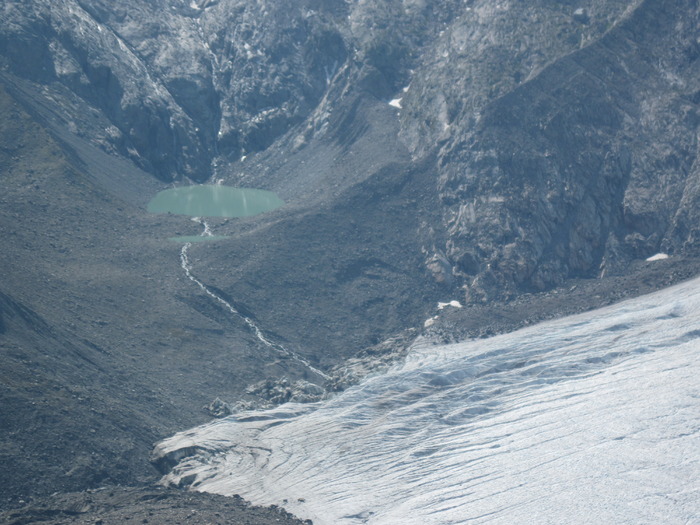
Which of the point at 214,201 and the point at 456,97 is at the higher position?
the point at 456,97

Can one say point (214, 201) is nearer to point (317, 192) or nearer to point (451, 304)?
point (317, 192)

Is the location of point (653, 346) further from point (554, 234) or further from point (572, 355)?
point (554, 234)

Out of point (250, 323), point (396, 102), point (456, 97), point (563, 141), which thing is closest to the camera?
point (250, 323)

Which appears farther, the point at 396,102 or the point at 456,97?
the point at 396,102

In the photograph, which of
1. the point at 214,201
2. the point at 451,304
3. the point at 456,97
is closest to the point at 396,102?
the point at 456,97

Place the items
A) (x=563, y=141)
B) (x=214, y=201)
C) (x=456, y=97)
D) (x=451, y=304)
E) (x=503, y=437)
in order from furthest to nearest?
1. (x=214, y=201)
2. (x=456, y=97)
3. (x=563, y=141)
4. (x=451, y=304)
5. (x=503, y=437)

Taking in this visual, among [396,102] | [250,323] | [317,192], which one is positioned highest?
[396,102]
